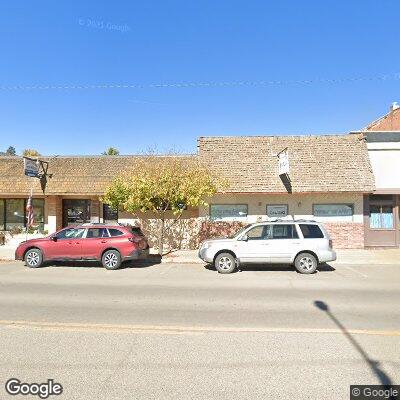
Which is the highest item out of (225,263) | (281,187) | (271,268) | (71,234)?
(281,187)

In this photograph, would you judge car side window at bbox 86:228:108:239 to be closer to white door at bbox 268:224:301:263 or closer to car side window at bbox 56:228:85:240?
car side window at bbox 56:228:85:240

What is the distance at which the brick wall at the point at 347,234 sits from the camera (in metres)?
18.0

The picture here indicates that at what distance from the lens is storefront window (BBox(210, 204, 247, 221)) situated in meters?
18.4

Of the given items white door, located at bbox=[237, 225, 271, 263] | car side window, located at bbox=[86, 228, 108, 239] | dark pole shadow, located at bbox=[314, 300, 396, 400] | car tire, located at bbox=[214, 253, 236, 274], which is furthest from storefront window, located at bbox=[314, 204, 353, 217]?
dark pole shadow, located at bbox=[314, 300, 396, 400]

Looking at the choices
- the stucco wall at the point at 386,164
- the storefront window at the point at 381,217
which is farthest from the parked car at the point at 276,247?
the stucco wall at the point at 386,164

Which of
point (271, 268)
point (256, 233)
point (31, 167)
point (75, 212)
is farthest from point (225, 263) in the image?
point (31, 167)

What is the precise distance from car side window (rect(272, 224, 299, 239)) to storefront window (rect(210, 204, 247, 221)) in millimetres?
5815

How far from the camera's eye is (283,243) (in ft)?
41.0

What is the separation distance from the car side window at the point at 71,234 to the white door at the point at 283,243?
670 cm

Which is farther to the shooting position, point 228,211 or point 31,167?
point 228,211

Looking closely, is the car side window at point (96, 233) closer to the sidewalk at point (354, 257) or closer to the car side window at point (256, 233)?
the sidewalk at point (354, 257)

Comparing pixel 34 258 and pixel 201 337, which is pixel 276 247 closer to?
pixel 201 337

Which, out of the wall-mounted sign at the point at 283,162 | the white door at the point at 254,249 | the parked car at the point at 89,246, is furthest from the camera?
the wall-mounted sign at the point at 283,162

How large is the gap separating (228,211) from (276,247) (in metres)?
6.13
